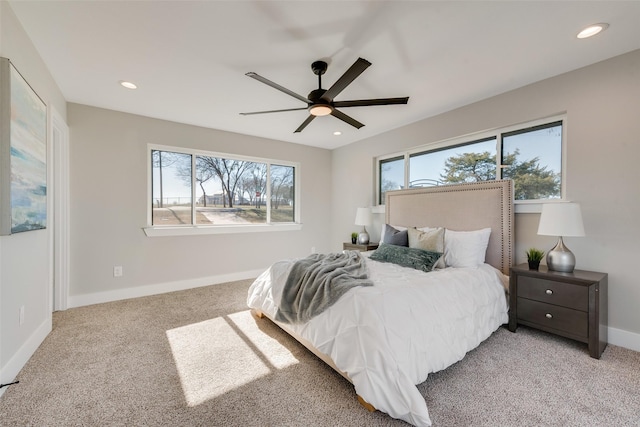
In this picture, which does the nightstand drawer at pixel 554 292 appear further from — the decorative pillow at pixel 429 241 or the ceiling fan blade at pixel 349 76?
the ceiling fan blade at pixel 349 76

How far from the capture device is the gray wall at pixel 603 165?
227 centimetres

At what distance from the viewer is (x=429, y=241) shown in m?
2.97

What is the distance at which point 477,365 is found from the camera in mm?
2049

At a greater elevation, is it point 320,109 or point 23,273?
point 320,109

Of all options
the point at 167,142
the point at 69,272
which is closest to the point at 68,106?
the point at 167,142

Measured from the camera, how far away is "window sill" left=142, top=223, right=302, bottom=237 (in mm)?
3824

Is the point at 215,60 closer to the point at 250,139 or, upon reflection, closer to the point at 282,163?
the point at 250,139

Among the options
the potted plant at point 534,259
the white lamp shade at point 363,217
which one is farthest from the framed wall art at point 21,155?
the potted plant at point 534,259

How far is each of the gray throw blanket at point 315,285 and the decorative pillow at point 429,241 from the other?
862mm

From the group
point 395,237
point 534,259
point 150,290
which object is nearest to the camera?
point 534,259

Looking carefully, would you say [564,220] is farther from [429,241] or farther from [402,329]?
[402,329]

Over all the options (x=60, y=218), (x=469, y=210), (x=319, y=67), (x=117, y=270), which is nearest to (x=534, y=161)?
(x=469, y=210)

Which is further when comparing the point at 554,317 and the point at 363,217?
the point at 363,217

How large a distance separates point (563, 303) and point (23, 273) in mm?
4352
